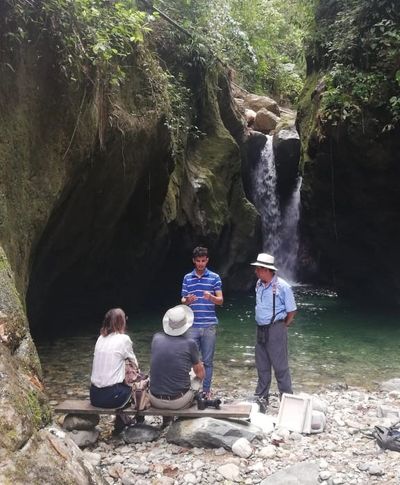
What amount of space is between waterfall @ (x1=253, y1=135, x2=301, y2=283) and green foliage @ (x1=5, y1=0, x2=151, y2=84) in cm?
1284

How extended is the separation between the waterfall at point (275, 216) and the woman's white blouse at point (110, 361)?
16156 millimetres

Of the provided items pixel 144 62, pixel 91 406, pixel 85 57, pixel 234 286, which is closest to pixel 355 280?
pixel 234 286

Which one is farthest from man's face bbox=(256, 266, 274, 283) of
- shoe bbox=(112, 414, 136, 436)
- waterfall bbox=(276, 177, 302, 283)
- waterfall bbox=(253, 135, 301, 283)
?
waterfall bbox=(276, 177, 302, 283)

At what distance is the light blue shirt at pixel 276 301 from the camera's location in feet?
20.3

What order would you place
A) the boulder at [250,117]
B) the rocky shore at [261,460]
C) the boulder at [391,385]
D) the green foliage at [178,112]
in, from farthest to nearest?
the boulder at [250,117] → the green foliage at [178,112] → the boulder at [391,385] → the rocky shore at [261,460]

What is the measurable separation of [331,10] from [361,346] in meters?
10.2

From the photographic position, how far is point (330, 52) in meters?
14.5

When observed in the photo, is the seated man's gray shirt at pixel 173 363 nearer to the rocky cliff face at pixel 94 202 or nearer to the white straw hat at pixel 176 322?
the white straw hat at pixel 176 322

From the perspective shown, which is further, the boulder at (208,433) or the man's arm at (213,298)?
the man's arm at (213,298)

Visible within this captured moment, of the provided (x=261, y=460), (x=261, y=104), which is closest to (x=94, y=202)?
(x=261, y=460)

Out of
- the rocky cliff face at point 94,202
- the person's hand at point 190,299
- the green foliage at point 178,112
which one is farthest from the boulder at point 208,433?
the green foliage at point 178,112

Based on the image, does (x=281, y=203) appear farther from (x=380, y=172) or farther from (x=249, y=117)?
(x=380, y=172)

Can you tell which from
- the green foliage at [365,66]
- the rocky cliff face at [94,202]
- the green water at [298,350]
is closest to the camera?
the rocky cliff face at [94,202]

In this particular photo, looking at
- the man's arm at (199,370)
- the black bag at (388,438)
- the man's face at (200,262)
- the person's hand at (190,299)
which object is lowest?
the black bag at (388,438)
